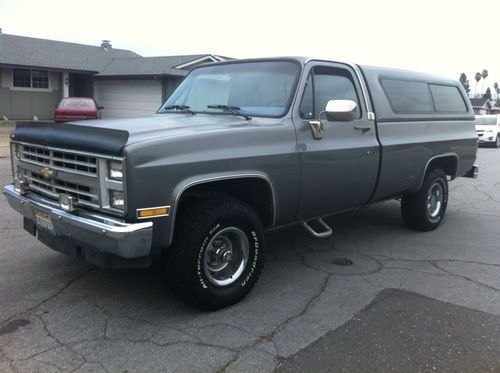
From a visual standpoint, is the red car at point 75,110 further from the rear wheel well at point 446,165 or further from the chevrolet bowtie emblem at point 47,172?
the chevrolet bowtie emblem at point 47,172

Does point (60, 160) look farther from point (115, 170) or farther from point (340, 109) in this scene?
point (340, 109)

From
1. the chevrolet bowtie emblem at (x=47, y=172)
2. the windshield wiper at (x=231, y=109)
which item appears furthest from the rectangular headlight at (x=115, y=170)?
the windshield wiper at (x=231, y=109)

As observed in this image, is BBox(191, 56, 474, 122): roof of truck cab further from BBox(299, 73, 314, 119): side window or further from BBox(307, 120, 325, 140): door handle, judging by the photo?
BBox(307, 120, 325, 140): door handle

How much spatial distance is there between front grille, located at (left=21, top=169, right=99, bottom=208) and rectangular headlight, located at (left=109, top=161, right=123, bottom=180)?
0.18 m

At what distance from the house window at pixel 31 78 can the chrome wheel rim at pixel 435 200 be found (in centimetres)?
2273

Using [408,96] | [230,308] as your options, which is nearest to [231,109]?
[230,308]

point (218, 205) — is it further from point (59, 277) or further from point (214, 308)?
point (59, 277)

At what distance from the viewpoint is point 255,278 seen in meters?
4.14

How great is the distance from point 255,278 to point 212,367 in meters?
1.15

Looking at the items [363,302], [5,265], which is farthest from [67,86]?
[363,302]

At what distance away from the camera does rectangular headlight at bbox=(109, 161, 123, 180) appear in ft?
10.6

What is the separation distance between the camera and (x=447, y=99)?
675 centimetres

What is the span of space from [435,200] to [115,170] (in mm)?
4856

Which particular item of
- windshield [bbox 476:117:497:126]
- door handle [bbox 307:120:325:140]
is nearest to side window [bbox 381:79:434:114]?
door handle [bbox 307:120:325:140]
